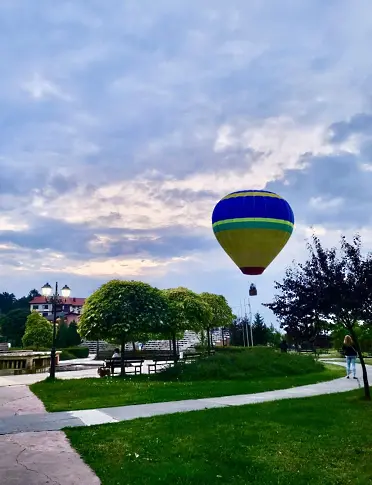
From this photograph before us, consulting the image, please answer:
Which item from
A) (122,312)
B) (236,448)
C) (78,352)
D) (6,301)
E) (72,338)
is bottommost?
(236,448)

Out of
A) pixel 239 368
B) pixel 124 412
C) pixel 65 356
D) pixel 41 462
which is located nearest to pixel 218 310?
pixel 65 356

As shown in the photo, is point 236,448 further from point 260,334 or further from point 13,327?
point 13,327

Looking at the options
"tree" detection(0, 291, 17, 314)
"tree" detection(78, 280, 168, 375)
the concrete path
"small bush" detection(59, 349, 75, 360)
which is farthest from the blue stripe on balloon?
"tree" detection(0, 291, 17, 314)

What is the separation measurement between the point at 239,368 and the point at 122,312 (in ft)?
18.6

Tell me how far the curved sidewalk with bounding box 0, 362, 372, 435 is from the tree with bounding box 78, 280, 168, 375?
8107mm

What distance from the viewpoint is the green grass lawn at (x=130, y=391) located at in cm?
1224

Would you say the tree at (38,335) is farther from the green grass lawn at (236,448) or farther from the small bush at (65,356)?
the green grass lawn at (236,448)

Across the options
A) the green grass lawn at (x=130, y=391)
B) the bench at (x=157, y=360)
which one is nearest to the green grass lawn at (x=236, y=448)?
the green grass lawn at (x=130, y=391)

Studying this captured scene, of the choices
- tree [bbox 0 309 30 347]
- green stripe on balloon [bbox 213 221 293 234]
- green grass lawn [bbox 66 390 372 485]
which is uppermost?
green stripe on balloon [bbox 213 221 293 234]

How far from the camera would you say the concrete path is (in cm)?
579

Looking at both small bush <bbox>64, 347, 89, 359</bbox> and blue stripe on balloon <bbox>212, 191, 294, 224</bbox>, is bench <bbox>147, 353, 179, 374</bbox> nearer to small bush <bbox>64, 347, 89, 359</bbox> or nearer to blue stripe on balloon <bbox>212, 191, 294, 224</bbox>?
blue stripe on balloon <bbox>212, 191, 294, 224</bbox>

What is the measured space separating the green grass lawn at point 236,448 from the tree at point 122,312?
1065 centimetres

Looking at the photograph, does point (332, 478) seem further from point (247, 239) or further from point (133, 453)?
point (247, 239)

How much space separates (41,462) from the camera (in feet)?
21.4
